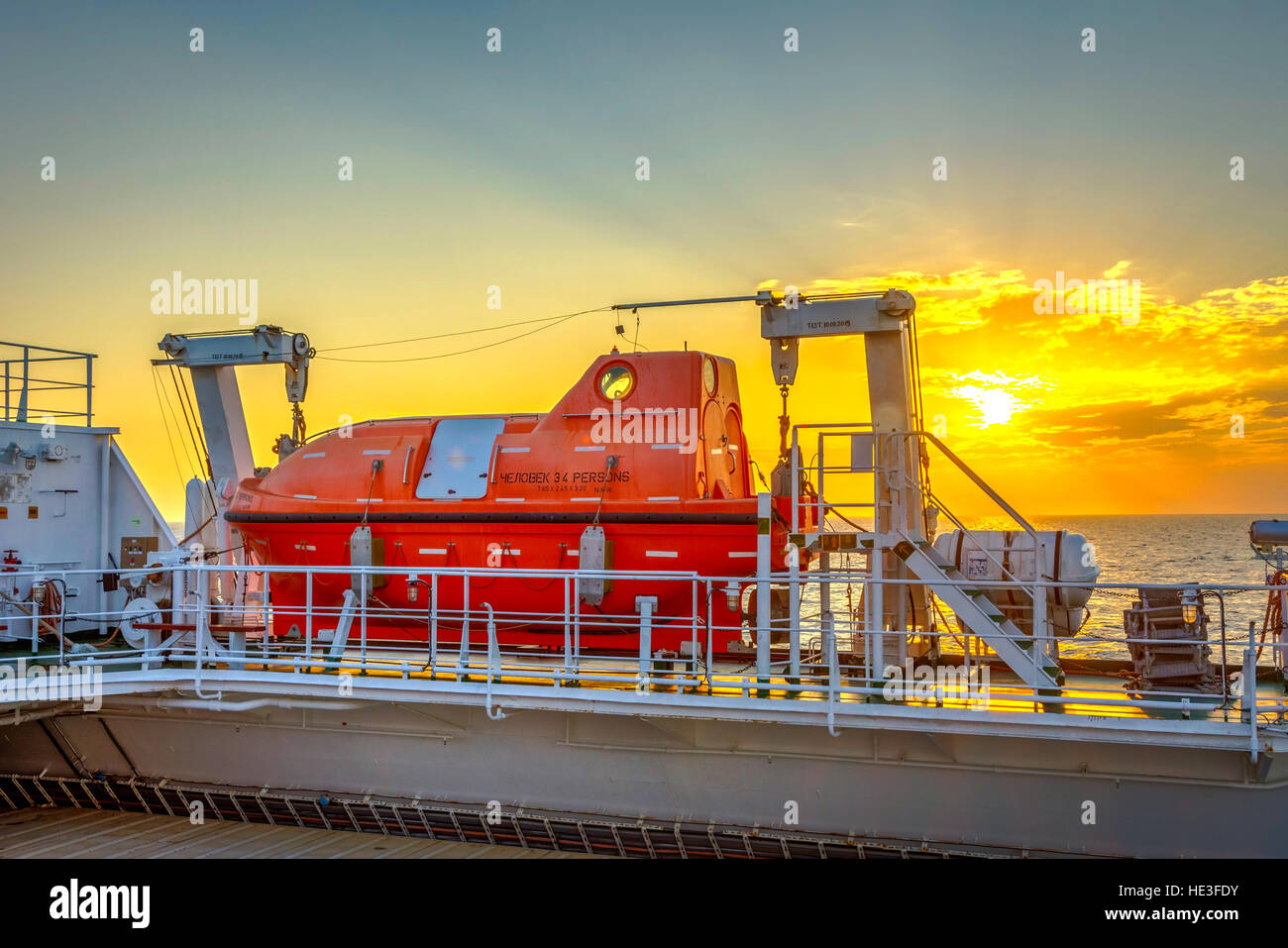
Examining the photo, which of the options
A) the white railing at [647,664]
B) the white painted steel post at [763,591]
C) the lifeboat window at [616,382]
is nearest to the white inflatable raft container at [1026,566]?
the white railing at [647,664]

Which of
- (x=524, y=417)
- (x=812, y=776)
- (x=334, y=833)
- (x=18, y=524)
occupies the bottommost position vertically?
A: (x=334, y=833)

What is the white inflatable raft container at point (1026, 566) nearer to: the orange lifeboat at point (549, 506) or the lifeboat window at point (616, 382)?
the orange lifeboat at point (549, 506)

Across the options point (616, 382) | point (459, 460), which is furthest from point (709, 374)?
point (459, 460)

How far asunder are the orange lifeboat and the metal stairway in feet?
6.35

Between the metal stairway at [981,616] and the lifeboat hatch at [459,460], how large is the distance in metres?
4.93

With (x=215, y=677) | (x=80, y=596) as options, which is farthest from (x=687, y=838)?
(x=80, y=596)

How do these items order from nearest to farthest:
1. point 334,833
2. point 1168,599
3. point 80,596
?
point 1168,599, point 334,833, point 80,596

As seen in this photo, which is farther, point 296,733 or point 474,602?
point 474,602

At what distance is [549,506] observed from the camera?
35.9ft

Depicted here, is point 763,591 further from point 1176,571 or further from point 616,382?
point 1176,571

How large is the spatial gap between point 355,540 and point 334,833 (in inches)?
125

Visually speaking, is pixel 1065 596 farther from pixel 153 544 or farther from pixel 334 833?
pixel 153 544

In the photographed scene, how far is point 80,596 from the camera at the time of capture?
1300cm

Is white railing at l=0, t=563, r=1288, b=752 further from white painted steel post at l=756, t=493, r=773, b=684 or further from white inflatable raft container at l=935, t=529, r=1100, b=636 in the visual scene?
white inflatable raft container at l=935, t=529, r=1100, b=636
